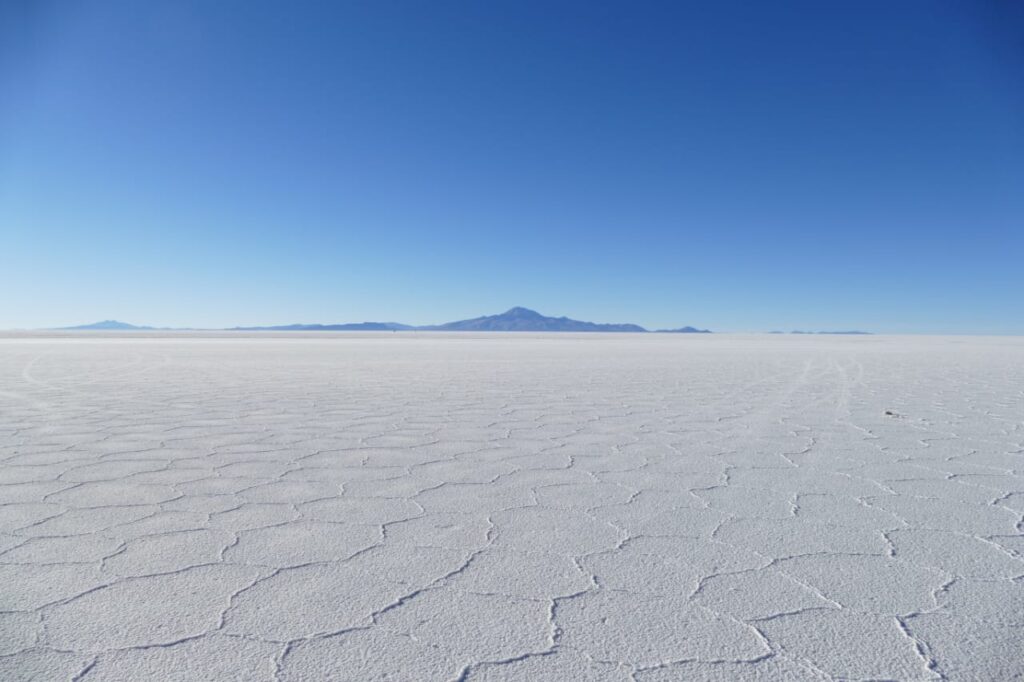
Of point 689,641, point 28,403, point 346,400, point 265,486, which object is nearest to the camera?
point 689,641

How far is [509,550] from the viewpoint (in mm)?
2127

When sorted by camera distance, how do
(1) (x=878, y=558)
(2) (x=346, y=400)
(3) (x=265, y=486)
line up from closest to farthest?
1. (1) (x=878, y=558)
2. (3) (x=265, y=486)
3. (2) (x=346, y=400)

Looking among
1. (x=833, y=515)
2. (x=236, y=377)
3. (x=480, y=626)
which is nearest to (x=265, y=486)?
(x=480, y=626)

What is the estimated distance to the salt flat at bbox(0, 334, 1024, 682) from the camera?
1.46 meters

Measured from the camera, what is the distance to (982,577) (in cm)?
189

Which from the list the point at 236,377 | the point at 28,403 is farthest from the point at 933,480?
the point at 236,377

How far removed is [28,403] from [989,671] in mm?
7049

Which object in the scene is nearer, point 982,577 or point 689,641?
point 689,641

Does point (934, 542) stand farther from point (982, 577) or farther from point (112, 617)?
point (112, 617)

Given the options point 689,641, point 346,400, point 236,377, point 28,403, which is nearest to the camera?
point 689,641

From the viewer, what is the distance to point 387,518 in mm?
2473

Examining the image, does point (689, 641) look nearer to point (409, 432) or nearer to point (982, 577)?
point (982, 577)

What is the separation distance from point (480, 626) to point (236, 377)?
8117 millimetres

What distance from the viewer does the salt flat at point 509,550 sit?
146 centimetres
